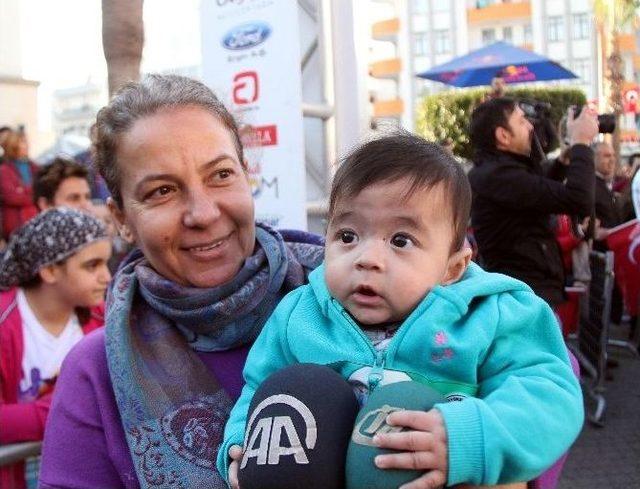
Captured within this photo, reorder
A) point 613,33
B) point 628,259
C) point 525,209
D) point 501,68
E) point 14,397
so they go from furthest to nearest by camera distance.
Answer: point 613,33
point 501,68
point 628,259
point 525,209
point 14,397

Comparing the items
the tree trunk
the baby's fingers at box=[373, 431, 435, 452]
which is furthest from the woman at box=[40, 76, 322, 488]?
the tree trunk

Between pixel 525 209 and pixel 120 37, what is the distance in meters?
3.01

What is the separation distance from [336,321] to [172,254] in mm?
494

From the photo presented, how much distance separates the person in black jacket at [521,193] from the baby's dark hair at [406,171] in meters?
3.43

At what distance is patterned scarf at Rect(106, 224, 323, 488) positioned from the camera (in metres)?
1.78

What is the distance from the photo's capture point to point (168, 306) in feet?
6.36

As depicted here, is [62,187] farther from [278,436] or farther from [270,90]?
[278,436]

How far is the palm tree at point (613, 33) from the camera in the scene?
72.5 ft

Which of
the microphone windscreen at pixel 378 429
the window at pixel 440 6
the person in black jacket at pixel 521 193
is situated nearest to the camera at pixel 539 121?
the person in black jacket at pixel 521 193

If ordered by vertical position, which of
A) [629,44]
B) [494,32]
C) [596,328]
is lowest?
[596,328]

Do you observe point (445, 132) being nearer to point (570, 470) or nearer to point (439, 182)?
point (570, 470)

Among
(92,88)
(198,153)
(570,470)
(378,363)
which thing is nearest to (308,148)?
(570,470)

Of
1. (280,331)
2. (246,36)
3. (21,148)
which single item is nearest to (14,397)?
(280,331)

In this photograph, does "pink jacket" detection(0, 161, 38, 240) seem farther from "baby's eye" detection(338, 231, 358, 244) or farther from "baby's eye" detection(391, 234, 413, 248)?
"baby's eye" detection(391, 234, 413, 248)
